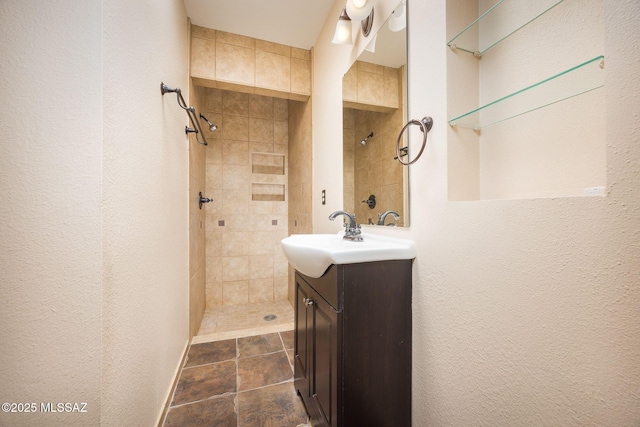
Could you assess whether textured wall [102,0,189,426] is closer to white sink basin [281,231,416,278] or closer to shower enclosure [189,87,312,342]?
white sink basin [281,231,416,278]

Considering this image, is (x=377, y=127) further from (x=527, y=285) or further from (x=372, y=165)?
(x=527, y=285)

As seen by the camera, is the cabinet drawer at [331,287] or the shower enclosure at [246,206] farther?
the shower enclosure at [246,206]

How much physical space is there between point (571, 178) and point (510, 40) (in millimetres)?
500

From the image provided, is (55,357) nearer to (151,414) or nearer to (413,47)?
(151,414)

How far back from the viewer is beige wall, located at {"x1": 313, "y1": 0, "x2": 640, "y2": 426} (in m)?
0.42

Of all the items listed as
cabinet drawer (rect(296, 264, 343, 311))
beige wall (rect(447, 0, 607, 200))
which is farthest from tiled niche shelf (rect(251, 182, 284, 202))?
beige wall (rect(447, 0, 607, 200))

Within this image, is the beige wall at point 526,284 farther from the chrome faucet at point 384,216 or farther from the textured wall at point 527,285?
the chrome faucet at point 384,216

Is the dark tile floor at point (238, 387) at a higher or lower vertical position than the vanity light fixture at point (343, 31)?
lower

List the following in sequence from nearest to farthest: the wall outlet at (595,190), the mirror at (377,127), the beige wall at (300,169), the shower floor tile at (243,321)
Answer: the wall outlet at (595,190), the mirror at (377,127), the shower floor tile at (243,321), the beige wall at (300,169)

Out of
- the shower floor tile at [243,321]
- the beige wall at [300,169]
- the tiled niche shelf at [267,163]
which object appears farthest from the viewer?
the tiled niche shelf at [267,163]

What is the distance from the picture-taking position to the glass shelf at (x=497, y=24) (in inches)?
26.5

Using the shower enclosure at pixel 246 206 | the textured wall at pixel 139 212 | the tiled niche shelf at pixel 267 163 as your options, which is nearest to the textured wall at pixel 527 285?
the textured wall at pixel 139 212

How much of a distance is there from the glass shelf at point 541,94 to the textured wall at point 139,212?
44.4 inches

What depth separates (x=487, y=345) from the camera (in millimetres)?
664
